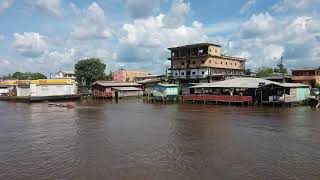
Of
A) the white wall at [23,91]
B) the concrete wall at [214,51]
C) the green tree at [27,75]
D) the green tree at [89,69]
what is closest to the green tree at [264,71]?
the concrete wall at [214,51]

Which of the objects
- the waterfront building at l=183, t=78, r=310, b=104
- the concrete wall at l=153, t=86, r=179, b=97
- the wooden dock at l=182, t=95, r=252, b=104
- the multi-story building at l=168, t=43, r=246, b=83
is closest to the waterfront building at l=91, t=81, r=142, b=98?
the multi-story building at l=168, t=43, r=246, b=83

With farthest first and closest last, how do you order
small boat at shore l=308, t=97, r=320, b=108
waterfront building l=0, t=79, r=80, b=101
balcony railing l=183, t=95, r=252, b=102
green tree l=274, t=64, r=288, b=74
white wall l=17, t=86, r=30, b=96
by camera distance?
green tree l=274, t=64, r=288, b=74, white wall l=17, t=86, r=30, b=96, waterfront building l=0, t=79, r=80, b=101, balcony railing l=183, t=95, r=252, b=102, small boat at shore l=308, t=97, r=320, b=108

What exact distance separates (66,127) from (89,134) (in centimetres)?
531

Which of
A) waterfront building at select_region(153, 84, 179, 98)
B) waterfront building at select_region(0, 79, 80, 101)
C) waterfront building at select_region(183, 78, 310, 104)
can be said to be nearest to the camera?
waterfront building at select_region(183, 78, 310, 104)

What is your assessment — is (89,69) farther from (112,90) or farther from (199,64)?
(199,64)

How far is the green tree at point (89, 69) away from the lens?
327 feet

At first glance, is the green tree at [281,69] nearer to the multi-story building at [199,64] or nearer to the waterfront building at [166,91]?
the multi-story building at [199,64]

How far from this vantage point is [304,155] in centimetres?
1998

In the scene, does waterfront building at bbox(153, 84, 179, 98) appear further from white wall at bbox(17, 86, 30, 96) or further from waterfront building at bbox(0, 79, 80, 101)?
white wall at bbox(17, 86, 30, 96)

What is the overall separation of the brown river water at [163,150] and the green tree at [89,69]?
216 feet

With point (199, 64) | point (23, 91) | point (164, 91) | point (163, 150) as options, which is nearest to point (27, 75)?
point (23, 91)

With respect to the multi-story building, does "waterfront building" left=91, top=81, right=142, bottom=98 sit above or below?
below

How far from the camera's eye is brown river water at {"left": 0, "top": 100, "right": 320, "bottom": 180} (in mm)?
16828

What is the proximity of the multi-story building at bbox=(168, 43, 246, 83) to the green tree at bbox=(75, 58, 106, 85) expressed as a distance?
26.9m
